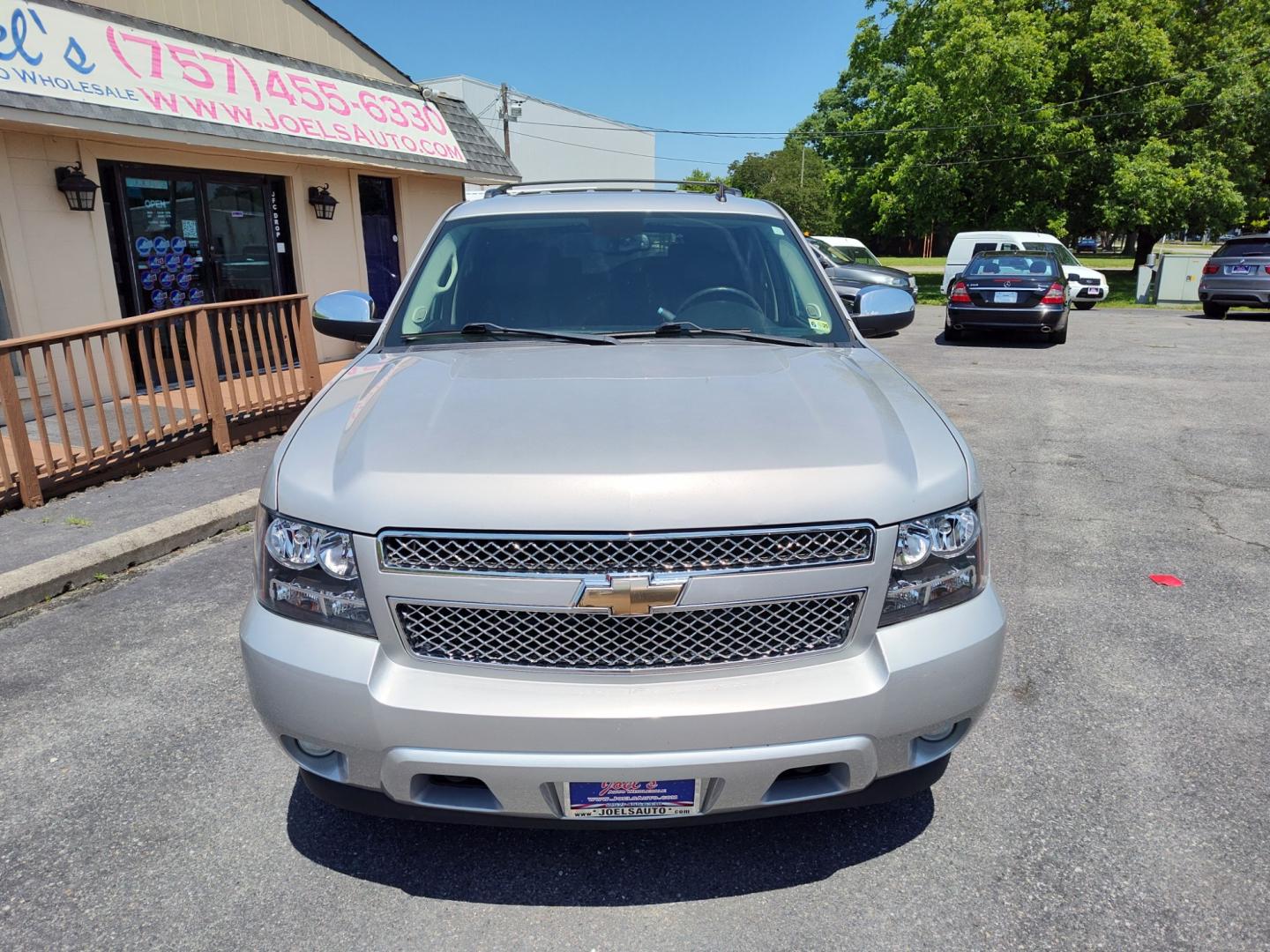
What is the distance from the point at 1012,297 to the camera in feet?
48.4

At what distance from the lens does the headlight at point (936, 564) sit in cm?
222

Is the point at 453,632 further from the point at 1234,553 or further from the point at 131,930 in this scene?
the point at 1234,553

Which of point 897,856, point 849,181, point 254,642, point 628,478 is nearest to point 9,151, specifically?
point 254,642

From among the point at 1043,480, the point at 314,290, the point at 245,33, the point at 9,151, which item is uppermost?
the point at 245,33

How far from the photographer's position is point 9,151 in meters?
8.43

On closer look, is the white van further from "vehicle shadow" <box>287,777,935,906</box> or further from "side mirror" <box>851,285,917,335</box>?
"vehicle shadow" <box>287,777,935,906</box>

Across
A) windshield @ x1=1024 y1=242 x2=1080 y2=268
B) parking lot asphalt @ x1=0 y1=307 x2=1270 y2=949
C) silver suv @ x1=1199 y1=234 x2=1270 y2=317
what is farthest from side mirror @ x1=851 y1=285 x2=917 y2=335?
windshield @ x1=1024 y1=242 x2=1080 y2=268

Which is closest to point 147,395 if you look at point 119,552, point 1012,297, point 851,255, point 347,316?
point 119,552

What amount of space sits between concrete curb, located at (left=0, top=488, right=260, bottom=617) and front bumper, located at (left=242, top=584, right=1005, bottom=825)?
303 cm

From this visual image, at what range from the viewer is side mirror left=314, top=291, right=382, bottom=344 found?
383 cm

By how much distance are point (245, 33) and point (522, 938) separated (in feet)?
38.3

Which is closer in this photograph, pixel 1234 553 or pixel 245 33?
pixel 1234 553

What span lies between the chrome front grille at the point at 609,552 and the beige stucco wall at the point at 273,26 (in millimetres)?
9788

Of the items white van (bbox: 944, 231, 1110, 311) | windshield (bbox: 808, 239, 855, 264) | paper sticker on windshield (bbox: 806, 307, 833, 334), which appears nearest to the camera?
paper sticker on windshield (bbox: 806, 307, 833, 334)
